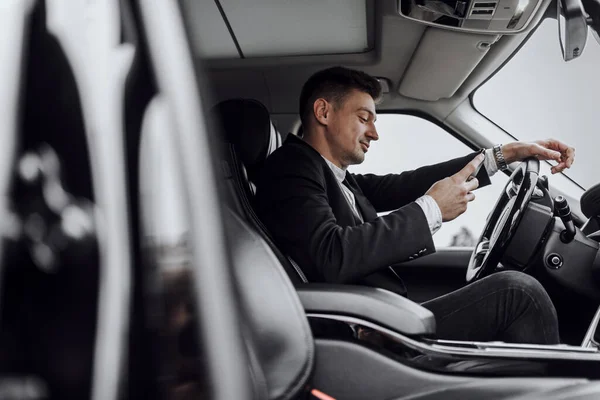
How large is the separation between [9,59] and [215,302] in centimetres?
26

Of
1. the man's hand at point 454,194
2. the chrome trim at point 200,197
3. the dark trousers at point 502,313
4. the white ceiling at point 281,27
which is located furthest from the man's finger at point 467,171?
the chrome trim at point 200,197

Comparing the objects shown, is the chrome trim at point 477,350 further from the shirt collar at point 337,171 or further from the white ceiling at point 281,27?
the white ceiling at point 281,27

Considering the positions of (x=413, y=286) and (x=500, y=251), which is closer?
(x=500, y=251)

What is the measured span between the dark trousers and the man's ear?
683 millimetres

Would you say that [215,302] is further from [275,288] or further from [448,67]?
[448,67]

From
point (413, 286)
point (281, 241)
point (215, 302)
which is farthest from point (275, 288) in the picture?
point (413, 286)

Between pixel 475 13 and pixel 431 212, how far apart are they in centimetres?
63

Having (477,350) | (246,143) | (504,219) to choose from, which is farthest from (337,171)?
(477,350)

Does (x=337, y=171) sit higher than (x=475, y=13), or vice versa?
(x=475, y=13)

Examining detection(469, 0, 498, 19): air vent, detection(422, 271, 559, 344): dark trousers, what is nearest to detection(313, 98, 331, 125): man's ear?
detection(469, 0, 498, 19): air vent

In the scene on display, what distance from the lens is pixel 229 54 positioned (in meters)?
2.17

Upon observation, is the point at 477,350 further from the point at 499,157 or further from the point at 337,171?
the point at 499,157

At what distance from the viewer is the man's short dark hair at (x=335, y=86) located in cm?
192

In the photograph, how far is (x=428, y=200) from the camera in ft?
4.96
